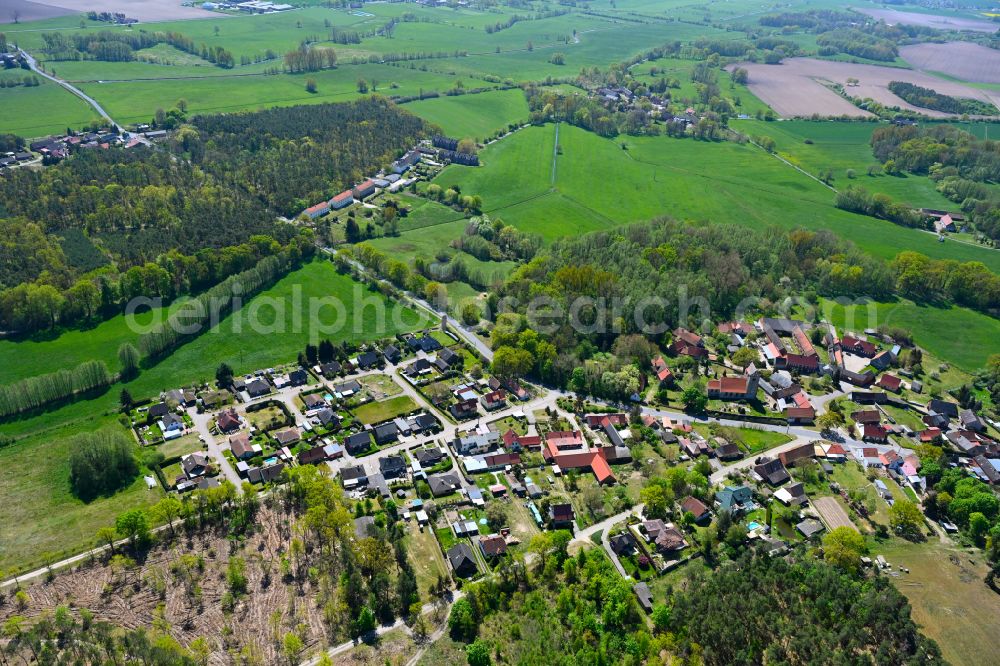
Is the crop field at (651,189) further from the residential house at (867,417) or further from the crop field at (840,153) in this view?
the residential house at (867,417)

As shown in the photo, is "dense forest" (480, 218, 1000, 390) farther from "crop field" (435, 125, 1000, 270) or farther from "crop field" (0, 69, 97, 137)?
"crop field" (0, 69, 97, 137)

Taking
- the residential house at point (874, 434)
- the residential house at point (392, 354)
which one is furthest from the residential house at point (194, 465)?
the residential house at point (874, 434)

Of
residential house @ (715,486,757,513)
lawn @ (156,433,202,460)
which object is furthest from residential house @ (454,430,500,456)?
lawn @ (156,433,202,460)

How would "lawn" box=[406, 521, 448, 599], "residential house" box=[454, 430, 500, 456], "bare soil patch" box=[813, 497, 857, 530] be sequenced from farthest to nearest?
"residential house" box=[454, 430, 500, 456] < "bare soil patch" box=[813, 497, 857, 530] < "lawn" box=[406, 521, 448, 599]

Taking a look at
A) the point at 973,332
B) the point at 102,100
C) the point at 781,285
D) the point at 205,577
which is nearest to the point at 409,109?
the point at 102,100

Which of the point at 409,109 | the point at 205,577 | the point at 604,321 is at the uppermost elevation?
the point at 409,109

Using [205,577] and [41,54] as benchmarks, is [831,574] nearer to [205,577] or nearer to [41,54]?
[205,577]
